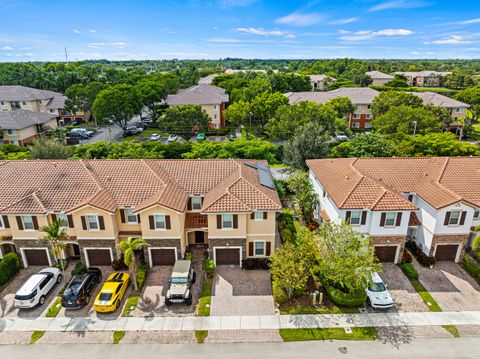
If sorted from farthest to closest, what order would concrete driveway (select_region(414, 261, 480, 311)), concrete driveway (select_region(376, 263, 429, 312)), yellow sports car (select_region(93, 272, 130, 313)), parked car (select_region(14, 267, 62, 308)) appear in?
1. concrete driveway (select_region(414, 261, 480, 311))
2. concrete driveway (select_region(376, 263, 429, 312))
3. parked car (select_region(14, 267, 62, 308))
4. yellow sports car (select_region(93, 272, 130, 313))

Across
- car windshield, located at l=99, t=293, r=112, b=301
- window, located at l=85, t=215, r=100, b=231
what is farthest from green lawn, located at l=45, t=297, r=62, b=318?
window, located at l=85, t=215, r=100, b=231

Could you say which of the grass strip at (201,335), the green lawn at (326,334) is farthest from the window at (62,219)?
the green lawn at (326,334)

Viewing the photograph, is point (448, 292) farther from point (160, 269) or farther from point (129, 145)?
point (129, 145)

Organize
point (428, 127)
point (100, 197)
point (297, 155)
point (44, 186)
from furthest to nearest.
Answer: point (428, 127) < point (297, 155) < point (44, 186) < point (100, 197)

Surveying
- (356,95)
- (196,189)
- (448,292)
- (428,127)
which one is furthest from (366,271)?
(356,95)

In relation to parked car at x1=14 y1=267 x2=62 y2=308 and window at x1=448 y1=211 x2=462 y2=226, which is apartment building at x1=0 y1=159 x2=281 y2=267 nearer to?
parked car at x1=14 y1=267 x2=62 y2=308

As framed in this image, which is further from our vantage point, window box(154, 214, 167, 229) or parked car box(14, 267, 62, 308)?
window box(154, 214, 167, 229)
